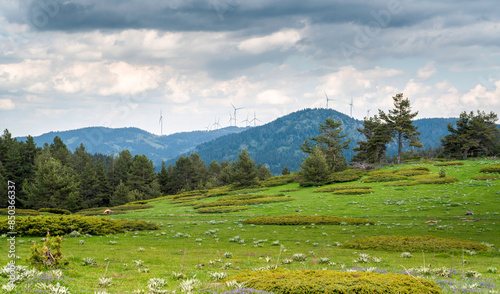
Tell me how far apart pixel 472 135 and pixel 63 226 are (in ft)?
350

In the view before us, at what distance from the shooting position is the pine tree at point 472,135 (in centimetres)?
9238

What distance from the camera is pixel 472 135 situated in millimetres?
95375

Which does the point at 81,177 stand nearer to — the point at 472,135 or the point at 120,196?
the point at 120,196

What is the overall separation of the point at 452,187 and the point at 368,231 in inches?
1270

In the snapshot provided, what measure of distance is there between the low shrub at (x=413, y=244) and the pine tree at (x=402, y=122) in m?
74.0

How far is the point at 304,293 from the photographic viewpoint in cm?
832

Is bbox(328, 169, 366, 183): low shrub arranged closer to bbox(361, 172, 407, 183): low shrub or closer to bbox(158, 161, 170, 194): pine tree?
bbox(361, 172, 407, 183): low shrub

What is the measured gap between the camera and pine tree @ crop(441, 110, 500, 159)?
92375 millimetres

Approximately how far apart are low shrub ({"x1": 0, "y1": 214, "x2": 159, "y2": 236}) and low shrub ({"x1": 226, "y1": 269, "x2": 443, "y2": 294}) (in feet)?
87.3

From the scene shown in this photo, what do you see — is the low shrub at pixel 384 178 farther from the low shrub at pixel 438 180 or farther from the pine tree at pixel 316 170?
the pine tree at pixel 316 170

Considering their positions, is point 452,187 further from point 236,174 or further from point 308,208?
point 236,174

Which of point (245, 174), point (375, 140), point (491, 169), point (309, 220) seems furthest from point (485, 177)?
point (245, 174)

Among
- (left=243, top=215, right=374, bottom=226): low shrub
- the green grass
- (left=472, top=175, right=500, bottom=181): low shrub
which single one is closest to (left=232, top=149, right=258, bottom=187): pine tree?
the green grass

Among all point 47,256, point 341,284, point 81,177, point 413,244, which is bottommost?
point 413,244
